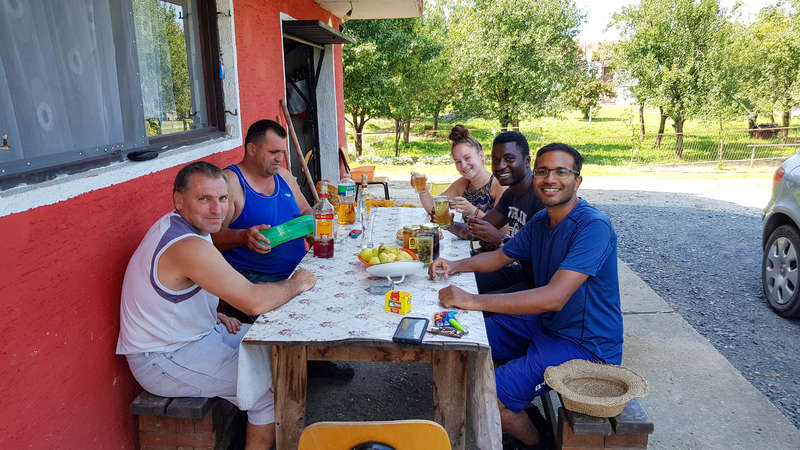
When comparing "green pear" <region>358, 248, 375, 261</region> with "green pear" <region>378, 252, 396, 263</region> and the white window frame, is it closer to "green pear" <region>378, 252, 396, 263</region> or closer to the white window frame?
"green pear" <region>378, 252, 396, 263</region>

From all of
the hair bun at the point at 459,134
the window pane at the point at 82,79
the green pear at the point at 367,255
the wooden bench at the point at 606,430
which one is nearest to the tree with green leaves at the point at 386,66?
the hair bun at the point at 459,134

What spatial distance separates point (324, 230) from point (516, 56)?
66.0ft

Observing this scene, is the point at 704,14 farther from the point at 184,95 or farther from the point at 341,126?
the point at 184,95

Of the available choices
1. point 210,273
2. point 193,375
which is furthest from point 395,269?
point 193,375

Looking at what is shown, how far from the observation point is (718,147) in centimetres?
1745

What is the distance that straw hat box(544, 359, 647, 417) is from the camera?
2.11m

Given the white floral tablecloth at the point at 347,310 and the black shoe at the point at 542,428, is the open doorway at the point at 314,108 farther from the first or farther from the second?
the black shoe at the point at 542,428

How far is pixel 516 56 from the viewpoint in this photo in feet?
70.2

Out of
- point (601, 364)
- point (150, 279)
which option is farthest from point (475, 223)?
point (150, 279)

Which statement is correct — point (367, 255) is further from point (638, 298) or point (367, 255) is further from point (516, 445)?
point (638, 298)

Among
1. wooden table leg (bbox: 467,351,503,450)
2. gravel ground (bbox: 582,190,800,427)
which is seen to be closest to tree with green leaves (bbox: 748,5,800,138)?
gravel ground (bbox: 582,190,800,427)

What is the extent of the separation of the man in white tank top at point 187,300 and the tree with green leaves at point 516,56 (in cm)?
2043

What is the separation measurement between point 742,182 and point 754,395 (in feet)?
36.8

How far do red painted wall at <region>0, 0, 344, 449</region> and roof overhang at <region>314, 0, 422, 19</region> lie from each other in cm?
600
